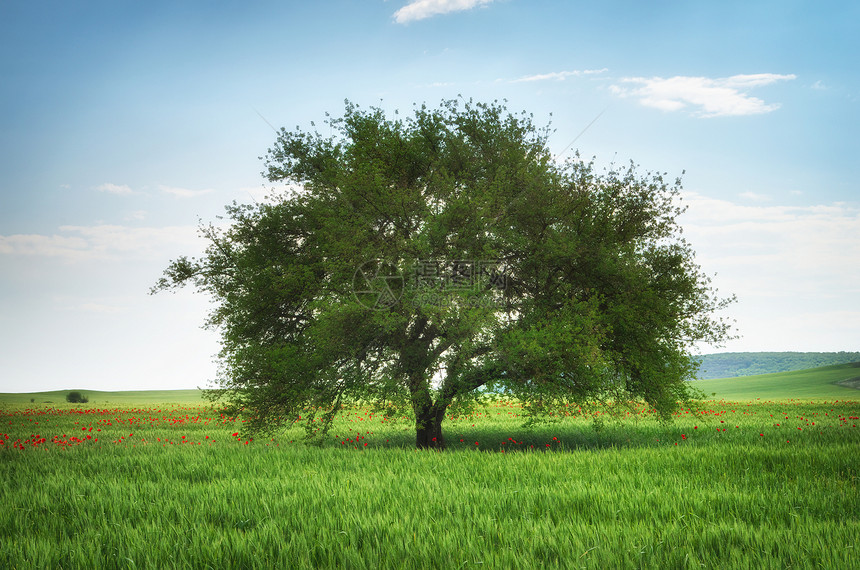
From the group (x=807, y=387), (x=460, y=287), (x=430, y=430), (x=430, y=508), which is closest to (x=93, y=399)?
(x=430, y=430)

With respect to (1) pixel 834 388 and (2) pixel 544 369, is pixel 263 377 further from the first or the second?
(1) pixel 834 388

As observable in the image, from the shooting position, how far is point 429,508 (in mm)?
6945

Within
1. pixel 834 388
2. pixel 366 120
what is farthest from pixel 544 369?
pixel 834 388

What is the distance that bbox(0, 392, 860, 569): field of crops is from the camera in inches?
206

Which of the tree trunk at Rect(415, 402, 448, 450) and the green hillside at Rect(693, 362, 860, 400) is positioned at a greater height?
the tree trunk at Rect(415, 402, 448, 450)

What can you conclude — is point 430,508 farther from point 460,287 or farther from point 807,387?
point 807,387

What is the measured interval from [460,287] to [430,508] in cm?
665

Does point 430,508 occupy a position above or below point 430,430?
above

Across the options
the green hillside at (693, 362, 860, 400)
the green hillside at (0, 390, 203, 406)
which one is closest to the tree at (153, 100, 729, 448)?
the green hillside at (0, 390, 203, 406)

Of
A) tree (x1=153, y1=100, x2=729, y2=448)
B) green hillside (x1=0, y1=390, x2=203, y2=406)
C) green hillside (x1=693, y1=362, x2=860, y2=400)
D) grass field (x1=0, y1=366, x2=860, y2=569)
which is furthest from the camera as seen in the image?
green hillside (x1=0, y1=390, x2=203, y2=406)

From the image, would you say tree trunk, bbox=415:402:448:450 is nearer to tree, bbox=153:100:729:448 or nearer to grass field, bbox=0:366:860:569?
tree, bbox=153:100:729:448

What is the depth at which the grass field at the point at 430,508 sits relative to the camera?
5230 millimetres

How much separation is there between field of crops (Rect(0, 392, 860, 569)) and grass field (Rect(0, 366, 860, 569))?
35mm

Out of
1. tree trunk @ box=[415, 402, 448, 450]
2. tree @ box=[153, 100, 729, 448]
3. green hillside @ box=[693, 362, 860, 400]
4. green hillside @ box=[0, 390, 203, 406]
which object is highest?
tree @ box=[153, 100, 729, 448]
